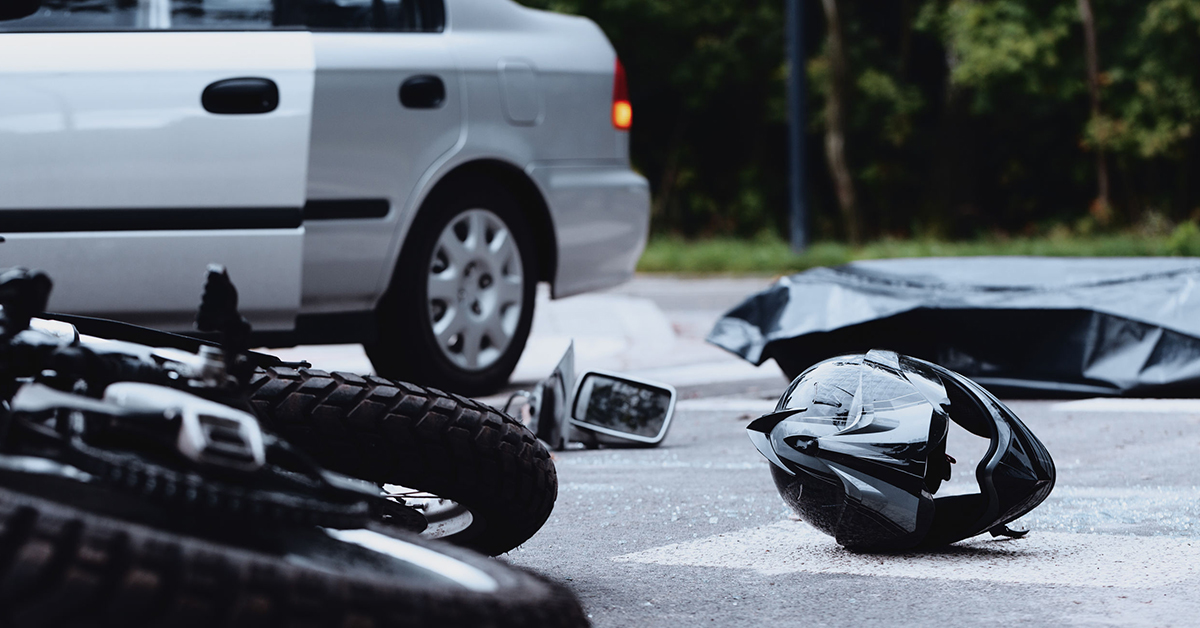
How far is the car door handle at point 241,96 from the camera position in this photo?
4.86 metres

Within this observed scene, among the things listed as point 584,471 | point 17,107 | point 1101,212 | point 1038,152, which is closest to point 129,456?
point 584,471

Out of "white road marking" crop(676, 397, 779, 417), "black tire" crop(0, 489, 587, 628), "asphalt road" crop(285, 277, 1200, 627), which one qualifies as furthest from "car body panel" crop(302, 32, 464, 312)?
"black tire" crop(0, 489, 587, 628)

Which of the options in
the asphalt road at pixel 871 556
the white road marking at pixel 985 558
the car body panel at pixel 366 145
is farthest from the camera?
the car body panel at pixel 366 145

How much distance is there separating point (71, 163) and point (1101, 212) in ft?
77.9

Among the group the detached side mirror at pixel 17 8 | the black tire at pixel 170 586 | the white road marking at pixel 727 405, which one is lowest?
the white road marking at pixel 727 405

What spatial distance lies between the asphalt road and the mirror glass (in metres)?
0.09

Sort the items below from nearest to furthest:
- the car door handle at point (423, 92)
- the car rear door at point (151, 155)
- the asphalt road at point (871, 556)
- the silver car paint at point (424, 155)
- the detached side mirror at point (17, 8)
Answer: the asphalt road at point (871, 556) < the detached side mirror at point (17, 8) < the car rear door at point (151, 155) < the silver car paint at point (424, 155) < the car door handle at point (423, 92)

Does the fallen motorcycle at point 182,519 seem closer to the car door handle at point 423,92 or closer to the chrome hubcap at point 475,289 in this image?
the car door handle at point 423,92

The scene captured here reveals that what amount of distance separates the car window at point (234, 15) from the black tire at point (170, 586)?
370 centimetres

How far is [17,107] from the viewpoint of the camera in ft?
15.2

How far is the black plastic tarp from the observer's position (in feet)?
18.0

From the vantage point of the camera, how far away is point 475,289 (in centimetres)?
574

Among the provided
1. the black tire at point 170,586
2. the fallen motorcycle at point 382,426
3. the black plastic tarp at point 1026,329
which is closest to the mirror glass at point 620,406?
the black plastic tarp at point 1026,329

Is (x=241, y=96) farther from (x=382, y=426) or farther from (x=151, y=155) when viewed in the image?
(x=382, y=426)
